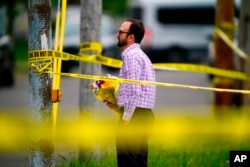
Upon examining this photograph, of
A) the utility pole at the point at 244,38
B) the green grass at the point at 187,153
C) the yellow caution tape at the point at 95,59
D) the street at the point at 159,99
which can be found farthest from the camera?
the street at the point at 159,99

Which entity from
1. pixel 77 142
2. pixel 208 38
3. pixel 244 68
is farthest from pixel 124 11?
pixel 77 142

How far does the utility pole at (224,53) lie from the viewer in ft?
47.2

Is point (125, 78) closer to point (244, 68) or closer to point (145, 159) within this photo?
point (145, 159)

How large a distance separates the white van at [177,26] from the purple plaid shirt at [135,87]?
2781 cm

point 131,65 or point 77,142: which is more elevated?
point 131,65

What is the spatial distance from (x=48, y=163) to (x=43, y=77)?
0.72 metres

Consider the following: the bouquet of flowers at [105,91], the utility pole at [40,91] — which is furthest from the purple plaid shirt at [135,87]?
the utility pole at [40,91]

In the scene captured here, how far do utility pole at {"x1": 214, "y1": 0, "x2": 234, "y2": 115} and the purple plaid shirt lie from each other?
19.7 ft

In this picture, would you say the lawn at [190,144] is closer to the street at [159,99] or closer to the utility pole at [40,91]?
the utility pole at [40,91]

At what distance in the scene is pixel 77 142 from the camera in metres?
11.1

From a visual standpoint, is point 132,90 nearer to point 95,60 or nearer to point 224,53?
point 95,60

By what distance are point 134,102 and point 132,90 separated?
101 mm

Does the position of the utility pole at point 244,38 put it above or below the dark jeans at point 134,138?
above

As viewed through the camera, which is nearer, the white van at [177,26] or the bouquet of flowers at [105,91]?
the bouquet of flowers at [105,91]
